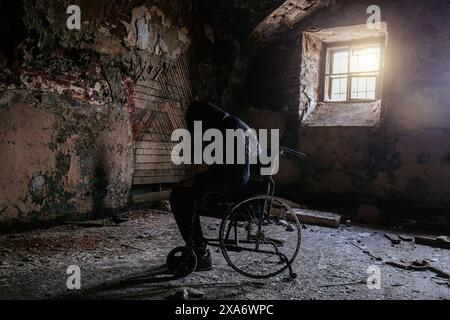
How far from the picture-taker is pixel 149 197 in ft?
19.3

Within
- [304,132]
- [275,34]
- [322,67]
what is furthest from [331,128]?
[275,34]

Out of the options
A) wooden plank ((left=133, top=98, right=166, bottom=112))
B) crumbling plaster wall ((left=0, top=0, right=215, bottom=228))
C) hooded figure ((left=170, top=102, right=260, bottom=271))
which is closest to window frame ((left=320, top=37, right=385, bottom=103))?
crumbling plaster wall ((left=0, top=0, right=215, bottom=228))

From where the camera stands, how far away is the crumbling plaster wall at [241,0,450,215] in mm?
5742

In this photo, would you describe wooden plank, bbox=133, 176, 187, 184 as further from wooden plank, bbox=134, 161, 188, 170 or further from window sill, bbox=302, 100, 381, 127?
window sill, bbox=302, 100, 381, 127

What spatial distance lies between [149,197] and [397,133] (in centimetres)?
442

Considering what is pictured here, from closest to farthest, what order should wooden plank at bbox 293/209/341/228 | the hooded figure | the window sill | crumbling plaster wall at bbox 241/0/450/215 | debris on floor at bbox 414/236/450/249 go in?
the hooded figure
debris on floor at bbox 414/236/450/249
wooden plank at bbox 293/209/341/228
crumbling plaster wall at bbox 241/0/450/215
the window sill

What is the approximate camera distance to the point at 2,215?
3.95 m

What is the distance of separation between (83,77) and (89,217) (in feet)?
6.37

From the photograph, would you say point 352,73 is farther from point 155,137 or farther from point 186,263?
point 186,263

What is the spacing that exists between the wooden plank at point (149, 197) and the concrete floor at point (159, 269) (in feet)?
3.52

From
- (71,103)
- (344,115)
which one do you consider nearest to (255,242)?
(71,103)

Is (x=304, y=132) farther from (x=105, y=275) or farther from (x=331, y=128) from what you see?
(x=105, y=275)

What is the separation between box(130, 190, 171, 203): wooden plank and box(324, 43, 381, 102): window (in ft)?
12.7

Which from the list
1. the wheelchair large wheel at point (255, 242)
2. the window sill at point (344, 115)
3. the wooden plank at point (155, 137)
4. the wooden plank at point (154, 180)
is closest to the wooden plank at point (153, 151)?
the wooden plank at point (155, 137)
